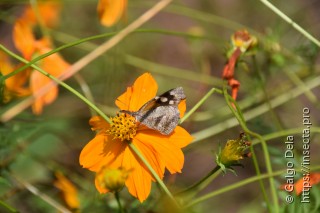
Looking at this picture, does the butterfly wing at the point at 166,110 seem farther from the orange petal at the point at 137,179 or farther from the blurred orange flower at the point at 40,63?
the blurred orange flower at the point at 40,63

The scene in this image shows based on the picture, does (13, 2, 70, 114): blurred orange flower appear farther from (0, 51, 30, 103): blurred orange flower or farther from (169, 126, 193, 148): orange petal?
(169, 126, 193, 148): orange petal

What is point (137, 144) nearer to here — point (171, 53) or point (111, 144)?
point (111, 144)

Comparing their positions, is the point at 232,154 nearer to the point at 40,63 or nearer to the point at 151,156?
the point at 151,156

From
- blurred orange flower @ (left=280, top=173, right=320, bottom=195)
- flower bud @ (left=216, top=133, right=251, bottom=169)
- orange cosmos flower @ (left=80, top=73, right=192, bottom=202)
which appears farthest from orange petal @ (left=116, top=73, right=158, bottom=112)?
blurred orange flower @ (left=280, top=173, right=320, bottom=195)

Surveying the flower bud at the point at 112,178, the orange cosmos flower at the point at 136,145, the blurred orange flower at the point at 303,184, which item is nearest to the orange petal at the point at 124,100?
the orange cosmos flower at the point at 136,145

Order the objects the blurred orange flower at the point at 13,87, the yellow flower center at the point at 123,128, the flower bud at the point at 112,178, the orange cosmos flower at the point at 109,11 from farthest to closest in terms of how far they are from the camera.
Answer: the orange cosmos flower at the point at 109,11
the blurred orange flower at the point at 13,87
the yellow flower center at the point at 123,128
the flower bud at the point at 112,178
